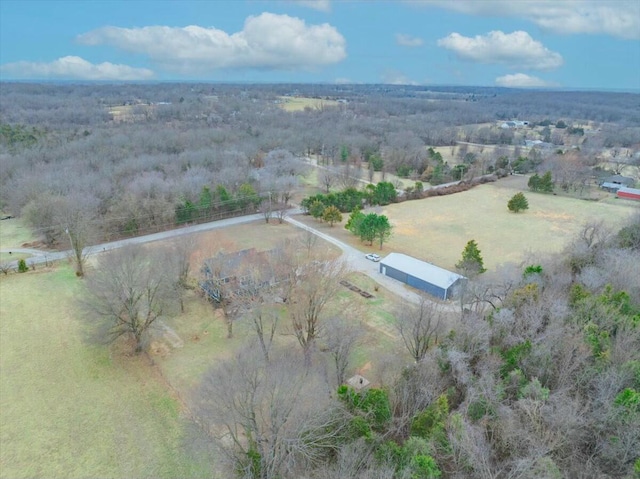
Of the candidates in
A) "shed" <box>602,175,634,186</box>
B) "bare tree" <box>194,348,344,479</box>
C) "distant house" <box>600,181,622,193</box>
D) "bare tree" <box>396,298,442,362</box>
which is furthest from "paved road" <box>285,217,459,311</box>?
"shed" <box>602,175,634,186</box>

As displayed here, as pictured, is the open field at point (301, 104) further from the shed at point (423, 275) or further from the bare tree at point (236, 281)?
the bare tree at point (236, 281)

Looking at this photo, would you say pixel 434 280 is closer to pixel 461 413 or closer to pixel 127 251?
pixel 461 413

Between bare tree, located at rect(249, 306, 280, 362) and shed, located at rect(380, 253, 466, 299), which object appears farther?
shed, located at rect(380, 253, 466, 299)

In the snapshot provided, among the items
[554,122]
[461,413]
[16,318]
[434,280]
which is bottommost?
[16,318]

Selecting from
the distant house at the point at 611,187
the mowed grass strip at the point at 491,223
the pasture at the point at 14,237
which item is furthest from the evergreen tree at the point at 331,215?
the distant house at the point at 611,187

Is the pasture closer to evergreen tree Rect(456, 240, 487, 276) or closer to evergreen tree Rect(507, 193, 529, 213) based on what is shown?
evergreen tree Rect(456, 240, 487, 276)

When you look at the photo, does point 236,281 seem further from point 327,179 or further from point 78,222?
point 327,179

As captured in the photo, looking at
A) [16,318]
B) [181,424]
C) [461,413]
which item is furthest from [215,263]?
[461,413]
